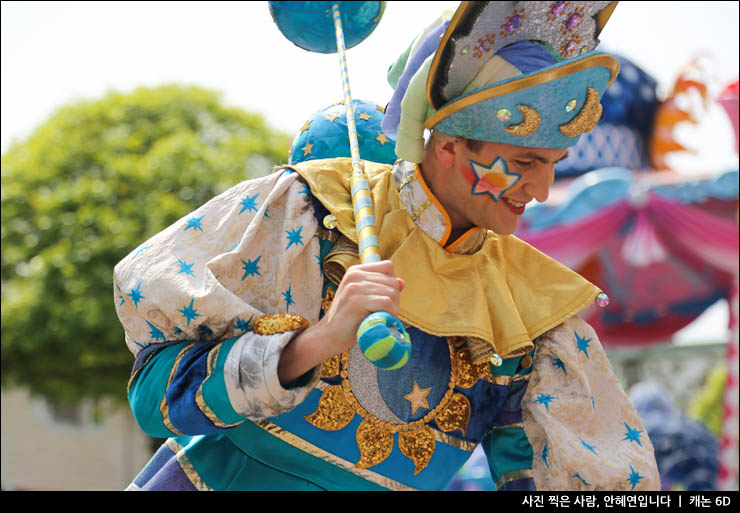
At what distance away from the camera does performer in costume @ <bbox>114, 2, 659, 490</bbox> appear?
6.50 ft

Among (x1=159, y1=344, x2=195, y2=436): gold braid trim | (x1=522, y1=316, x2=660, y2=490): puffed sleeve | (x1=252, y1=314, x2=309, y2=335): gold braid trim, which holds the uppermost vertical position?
(x1=252, y1=314, x2=309, y2=335): gold braid trim

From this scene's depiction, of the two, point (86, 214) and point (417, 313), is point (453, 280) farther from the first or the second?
point (86, 214)

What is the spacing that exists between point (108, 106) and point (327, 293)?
9906mm

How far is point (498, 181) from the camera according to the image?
2.20 m

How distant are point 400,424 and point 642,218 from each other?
7.53 metres

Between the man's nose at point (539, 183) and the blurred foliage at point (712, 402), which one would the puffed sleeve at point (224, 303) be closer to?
the man's nose at point (539, 183)

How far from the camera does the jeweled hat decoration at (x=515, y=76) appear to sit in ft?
6.84

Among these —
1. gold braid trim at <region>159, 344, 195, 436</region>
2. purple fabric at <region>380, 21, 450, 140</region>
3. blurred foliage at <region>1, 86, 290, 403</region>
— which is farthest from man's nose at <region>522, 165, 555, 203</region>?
blurred foliage at <region>1, 86, 290, 403</region>

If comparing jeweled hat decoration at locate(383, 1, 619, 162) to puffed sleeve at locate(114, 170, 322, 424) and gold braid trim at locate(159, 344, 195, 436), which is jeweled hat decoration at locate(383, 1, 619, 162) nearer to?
puffed sleeve at locate(114, 170, 322, 424)

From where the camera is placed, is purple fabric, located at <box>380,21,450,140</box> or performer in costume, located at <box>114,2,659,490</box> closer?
performer in costume, located at <box>114,2,659,490</box>

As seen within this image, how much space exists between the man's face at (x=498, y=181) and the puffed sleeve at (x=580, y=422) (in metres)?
0.37

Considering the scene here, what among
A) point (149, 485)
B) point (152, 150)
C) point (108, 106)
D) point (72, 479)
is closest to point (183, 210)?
point (152, 150)

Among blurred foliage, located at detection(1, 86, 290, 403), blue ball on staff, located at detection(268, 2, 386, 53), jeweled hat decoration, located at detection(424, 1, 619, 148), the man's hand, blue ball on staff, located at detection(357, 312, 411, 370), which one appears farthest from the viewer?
blurred foliage, located at detection(1, 86, 290, 403)
